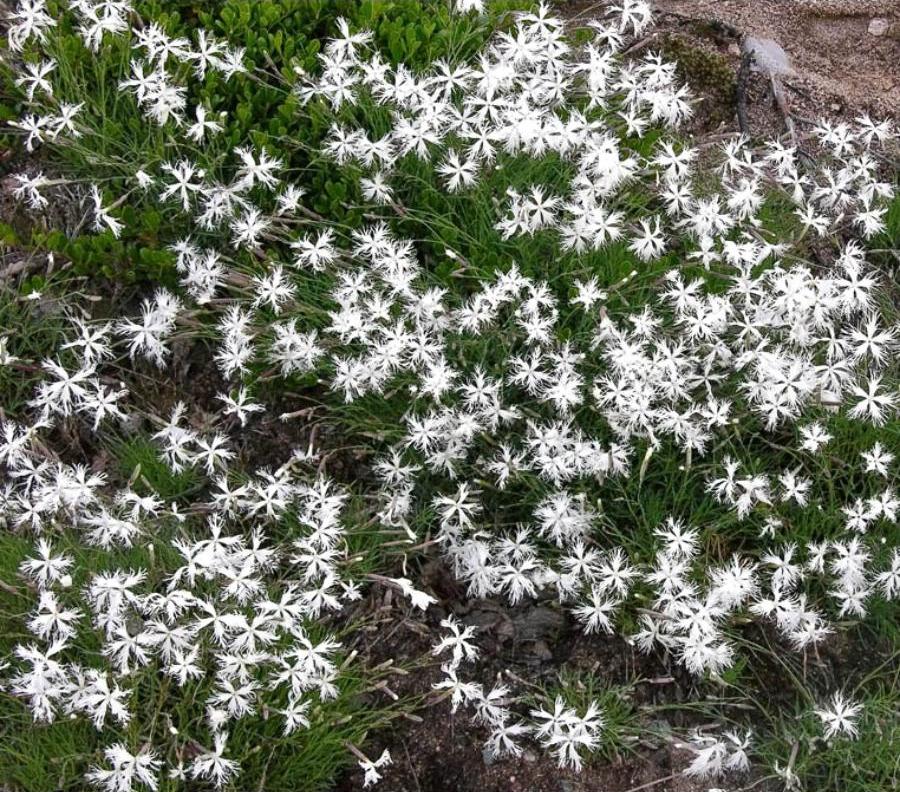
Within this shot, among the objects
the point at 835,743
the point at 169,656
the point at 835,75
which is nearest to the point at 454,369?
the point at 169,656

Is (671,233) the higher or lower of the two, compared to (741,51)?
lower

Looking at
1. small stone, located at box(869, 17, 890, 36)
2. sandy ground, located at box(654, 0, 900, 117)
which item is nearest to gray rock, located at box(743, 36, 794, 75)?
sandy ground, located at box(654, 0, 900, 117)

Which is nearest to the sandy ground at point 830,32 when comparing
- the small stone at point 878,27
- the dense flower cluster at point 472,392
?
the small stone at point 878,27

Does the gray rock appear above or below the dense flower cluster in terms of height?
above

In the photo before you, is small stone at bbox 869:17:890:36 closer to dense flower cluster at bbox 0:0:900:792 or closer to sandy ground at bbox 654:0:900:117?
sandy ground at bbox 654:0:900:117

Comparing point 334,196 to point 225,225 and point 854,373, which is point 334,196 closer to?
point 225,225

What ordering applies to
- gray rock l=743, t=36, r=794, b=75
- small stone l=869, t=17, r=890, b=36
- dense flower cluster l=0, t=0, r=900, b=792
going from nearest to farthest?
dense flower cluster l=0, t=0, r=900, b=792
gray rock l=743, t=36, r=794, b=75
small stone l=869, t=17, r=890, b=36
